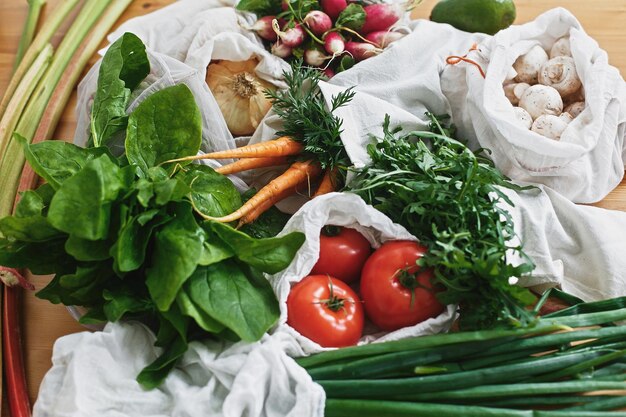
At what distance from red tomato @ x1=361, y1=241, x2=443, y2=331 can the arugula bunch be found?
0.14 meters

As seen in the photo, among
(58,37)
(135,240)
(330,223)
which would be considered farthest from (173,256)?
(58,37)

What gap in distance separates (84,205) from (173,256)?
136mm

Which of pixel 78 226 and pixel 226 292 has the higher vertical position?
pixel 78 226

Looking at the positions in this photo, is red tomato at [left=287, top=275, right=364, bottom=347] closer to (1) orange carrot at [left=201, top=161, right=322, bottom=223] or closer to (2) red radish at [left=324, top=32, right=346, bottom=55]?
(1) orange carrot at [left=201, top=161, right=322, bottom=223]

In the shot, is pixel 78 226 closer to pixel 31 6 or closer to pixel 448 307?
pixel 448 307

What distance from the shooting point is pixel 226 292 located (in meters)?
0.92

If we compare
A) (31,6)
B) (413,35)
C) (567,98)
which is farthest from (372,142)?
(31,6)

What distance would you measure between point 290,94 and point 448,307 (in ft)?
1.56

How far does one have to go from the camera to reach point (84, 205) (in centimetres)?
87

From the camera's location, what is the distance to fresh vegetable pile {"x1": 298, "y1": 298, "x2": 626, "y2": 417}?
88cm

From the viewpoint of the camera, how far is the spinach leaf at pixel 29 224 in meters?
0.91

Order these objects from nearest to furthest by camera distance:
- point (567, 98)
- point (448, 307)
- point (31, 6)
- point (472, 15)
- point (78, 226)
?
1. point (78, 226)
2. point (448, 307)
3. point (567, 98)
4. point (472, 15)
5. point (31, 6)

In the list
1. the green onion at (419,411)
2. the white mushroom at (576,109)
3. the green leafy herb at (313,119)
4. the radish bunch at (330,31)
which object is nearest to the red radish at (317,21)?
the radish bunch at (330,31)

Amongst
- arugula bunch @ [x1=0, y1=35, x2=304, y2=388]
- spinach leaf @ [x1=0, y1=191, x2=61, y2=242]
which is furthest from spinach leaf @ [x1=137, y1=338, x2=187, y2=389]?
spinach leaf @ [x1=0, y1=191, x2=61, y2=242]
